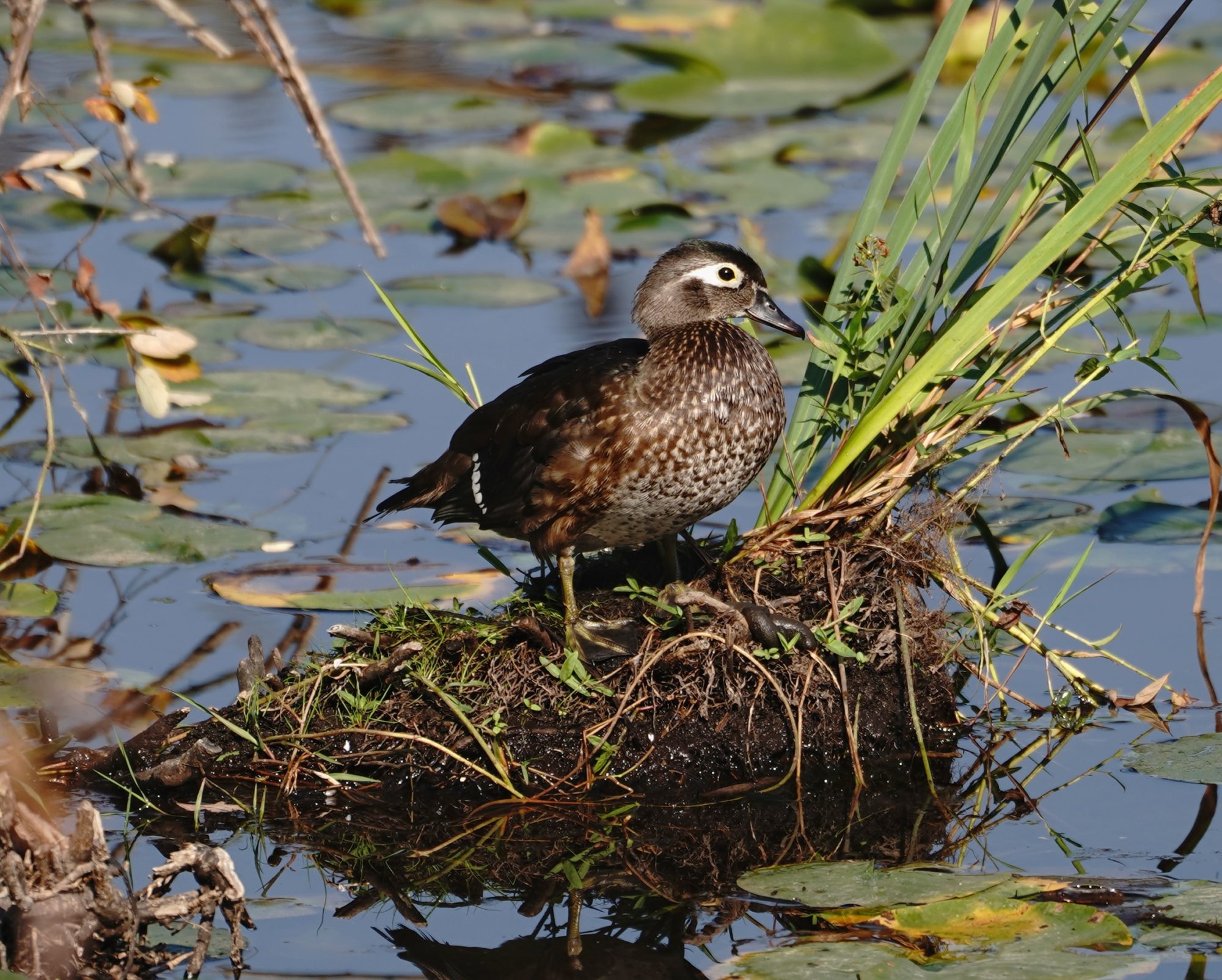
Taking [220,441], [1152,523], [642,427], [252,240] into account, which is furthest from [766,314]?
[252,240]

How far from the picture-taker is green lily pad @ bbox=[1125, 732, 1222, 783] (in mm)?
3656

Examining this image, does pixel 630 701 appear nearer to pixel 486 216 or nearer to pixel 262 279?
pixel 262 279

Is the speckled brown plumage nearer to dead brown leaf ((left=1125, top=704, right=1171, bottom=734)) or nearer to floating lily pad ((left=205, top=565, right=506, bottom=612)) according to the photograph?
floating lily pad ((left=205, top=565, right=506, bottom=612))

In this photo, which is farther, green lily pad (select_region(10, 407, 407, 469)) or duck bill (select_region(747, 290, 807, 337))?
green lily pad (select_region(10, 407, 407, 469))

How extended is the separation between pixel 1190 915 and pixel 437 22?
9.03 meters

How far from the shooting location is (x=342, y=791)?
12.4 feet

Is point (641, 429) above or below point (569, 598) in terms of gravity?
above

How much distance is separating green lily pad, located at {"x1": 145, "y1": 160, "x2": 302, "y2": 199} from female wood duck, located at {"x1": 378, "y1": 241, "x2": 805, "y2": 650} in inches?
160

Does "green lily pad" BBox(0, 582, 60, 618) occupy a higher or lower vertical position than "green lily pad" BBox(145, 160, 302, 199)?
lower

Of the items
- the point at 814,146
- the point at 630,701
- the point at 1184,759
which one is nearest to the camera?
the point at 1184,759

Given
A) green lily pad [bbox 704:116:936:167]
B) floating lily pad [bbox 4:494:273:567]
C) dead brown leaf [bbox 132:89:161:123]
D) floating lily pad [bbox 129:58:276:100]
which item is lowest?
floating lily pad [bbox 4:494:273:567]

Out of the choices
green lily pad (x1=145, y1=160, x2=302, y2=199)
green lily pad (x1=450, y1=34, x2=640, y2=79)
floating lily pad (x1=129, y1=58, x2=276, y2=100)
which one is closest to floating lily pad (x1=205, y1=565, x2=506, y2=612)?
green lily pad (x1=145, y1=160, x2=302, y2=199)

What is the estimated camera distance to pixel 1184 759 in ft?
12.2

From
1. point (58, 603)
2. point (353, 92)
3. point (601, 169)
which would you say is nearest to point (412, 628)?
point (58, 603)
